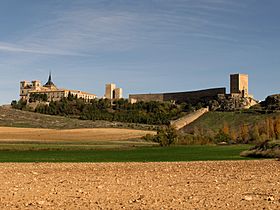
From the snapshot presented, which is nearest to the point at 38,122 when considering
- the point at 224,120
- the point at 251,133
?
the point at 224,120

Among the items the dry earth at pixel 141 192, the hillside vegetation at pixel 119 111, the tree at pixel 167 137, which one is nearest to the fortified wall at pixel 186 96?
the hillside vegetation at pixel 119 111

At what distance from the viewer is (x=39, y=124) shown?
333ft

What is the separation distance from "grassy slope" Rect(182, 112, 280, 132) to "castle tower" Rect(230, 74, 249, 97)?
33289 millimetres

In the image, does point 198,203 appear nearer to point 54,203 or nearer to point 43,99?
point 54,203

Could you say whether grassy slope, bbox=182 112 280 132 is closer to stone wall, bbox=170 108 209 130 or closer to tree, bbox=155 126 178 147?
stone wall, bbox=170 108 209 130

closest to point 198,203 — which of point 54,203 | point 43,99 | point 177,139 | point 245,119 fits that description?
point 54,203

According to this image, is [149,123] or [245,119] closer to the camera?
[245,119]

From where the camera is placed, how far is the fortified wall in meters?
161

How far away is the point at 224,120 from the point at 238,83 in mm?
44406

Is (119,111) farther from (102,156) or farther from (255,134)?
(102,156)

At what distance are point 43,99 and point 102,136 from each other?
112 meters

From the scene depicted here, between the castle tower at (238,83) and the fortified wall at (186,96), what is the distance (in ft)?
11.2

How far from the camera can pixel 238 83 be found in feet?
509

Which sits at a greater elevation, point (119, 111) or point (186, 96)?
point (186, 96)
